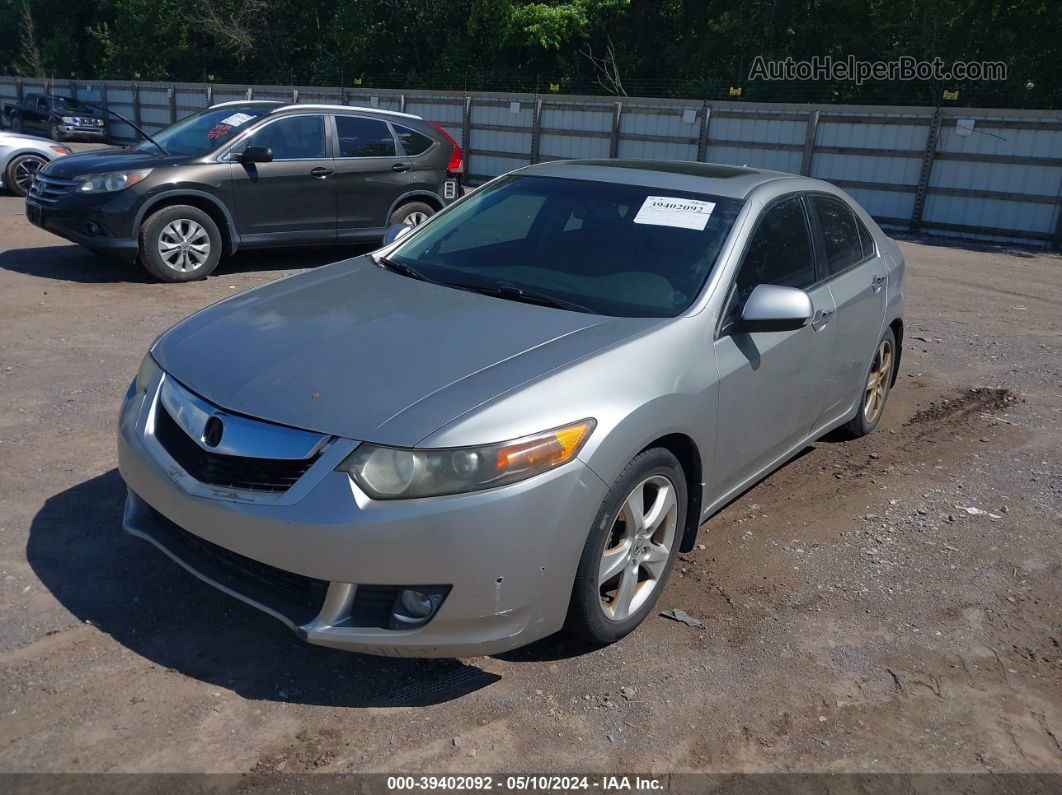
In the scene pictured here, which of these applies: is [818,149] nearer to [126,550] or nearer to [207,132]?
[207,132]

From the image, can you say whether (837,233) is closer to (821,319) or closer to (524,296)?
(821,319)

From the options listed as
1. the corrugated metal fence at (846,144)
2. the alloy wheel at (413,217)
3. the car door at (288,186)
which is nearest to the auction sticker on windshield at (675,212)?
the car door at (288,186)

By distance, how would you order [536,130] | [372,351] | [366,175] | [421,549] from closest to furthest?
[421,549] → [372,351] → [366,175] → [536,130]

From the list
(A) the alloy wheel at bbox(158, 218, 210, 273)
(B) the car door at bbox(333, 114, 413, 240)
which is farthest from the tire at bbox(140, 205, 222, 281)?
(B) the car door at bbox(333, 114, 413, 240)

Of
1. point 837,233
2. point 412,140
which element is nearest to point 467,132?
point 412,140

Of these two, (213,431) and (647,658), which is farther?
(647,658)

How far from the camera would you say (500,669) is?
3340 mm

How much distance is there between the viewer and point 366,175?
10.0 m

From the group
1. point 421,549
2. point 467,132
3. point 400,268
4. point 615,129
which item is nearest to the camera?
point 421,549

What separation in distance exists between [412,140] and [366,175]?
0.84 metres

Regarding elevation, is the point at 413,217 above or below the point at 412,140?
below

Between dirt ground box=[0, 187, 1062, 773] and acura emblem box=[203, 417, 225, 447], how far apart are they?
0.77 m

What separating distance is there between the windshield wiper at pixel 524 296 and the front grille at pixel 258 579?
148 cm

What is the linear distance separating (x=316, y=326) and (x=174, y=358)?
0.53 m
